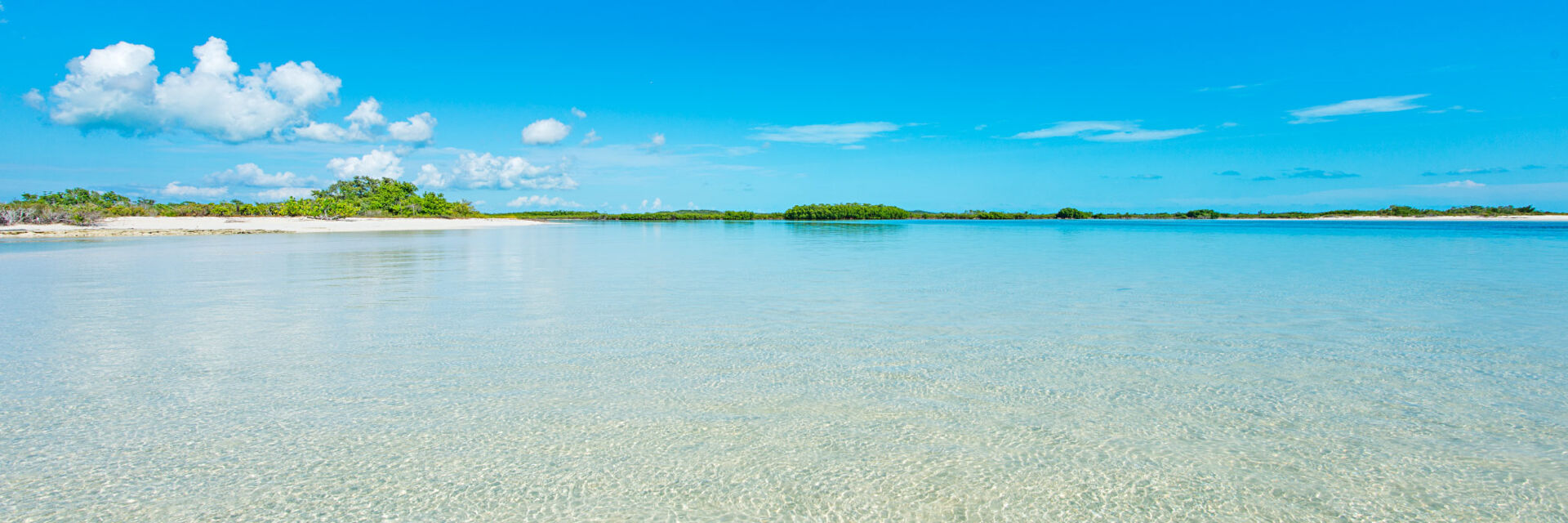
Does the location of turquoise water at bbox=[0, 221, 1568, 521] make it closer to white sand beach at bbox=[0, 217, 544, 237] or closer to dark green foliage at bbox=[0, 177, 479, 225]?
white sand beach at bbox=[0, 217, 544, 237]

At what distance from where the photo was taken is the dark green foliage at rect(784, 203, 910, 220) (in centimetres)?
16612

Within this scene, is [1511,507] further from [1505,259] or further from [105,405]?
[1505,259]

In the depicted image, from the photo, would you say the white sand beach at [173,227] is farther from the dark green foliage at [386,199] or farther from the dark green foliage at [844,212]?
the dark green foliage at [844,212]

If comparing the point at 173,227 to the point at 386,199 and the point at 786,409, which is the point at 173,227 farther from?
the point at 786,409

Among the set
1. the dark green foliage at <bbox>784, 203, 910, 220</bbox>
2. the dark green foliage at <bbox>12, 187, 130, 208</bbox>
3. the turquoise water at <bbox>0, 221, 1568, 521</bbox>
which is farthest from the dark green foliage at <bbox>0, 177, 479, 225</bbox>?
the dark green foliage at <bbox>784, 203, 910, 220</bbox>

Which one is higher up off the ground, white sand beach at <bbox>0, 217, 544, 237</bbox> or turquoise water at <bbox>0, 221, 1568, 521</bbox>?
white sand beach at <bbox>0, 217, 544, 237</bbox>

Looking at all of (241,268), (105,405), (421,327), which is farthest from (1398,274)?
(241,268)

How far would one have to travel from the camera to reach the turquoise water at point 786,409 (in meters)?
3.50

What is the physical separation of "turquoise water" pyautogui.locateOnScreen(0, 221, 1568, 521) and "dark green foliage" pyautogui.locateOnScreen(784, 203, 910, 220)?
151147 mm

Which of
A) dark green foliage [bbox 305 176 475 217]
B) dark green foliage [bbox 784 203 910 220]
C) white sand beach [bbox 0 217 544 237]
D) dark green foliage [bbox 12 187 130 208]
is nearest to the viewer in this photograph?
white sand beach [bbox 0 217 544 237]

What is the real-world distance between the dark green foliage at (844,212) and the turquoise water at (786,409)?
496 ft

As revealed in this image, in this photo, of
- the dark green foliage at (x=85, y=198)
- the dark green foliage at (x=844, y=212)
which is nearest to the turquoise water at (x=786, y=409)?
the dark green foliage at (x=85, y=198)

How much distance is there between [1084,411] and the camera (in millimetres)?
4840

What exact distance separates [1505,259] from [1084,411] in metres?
23.8
